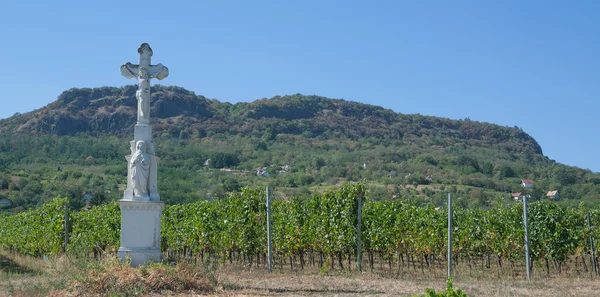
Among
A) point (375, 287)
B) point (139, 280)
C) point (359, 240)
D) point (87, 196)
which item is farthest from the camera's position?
point (87, 196)

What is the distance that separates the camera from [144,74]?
1126cm

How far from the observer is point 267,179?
163 feet

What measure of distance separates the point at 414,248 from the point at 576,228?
437 centimetres

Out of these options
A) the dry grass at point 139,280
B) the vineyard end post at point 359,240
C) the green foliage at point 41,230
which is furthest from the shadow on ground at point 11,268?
the vineyard end post at point 359,240

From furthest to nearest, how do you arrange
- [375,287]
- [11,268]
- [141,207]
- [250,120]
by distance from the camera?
1. [250,120]
2. [11,268]
3. [141,207]
4. [375,287]

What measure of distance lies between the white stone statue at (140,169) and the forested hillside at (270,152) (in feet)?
73.2

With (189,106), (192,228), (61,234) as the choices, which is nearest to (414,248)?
(192,228)

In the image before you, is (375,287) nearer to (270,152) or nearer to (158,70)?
(158,70)

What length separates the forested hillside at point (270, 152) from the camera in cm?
4256

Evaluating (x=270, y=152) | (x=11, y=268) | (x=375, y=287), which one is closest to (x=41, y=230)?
(x=11, y=268)

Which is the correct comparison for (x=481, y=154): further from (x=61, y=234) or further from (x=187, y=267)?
(x=187, y=267)

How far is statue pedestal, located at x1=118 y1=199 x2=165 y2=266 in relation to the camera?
34.4ft

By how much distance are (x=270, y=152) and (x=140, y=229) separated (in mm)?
55567

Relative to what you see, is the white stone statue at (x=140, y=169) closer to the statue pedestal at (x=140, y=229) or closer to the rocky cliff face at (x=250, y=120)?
the statue pedestal at (x=140, y=229)
